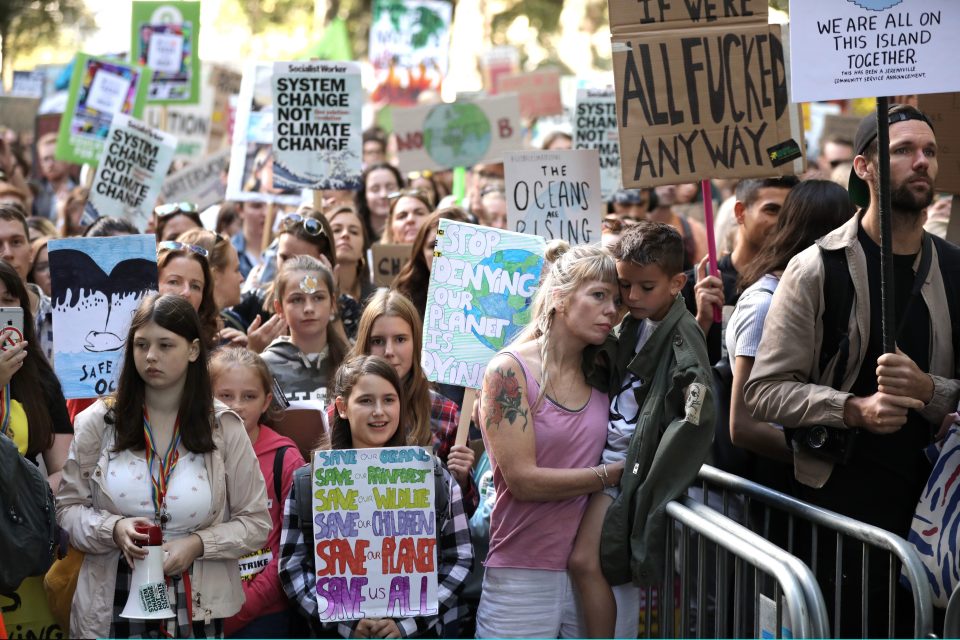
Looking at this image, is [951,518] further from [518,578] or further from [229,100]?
[229,100]

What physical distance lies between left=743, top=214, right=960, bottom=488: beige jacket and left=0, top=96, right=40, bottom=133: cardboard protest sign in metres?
11.3

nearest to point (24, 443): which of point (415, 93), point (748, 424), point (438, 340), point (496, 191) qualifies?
point (438, 340)

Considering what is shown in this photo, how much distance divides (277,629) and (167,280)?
2.01m

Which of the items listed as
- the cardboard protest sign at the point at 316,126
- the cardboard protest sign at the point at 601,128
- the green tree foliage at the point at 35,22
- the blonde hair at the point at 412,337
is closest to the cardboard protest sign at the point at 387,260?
the cardboard protest sign at the point at 316,126

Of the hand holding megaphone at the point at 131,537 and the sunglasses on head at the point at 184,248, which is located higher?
the sunglasses on head at the point at 184,248

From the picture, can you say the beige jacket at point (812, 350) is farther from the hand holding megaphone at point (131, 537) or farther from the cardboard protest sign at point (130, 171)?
the cardboard protest sign at point (130, 171)

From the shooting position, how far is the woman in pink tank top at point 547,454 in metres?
4.77

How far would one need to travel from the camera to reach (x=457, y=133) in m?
10.4

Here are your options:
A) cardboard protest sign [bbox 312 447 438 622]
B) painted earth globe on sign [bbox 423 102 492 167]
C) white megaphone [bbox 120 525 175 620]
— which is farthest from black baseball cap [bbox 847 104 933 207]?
painted earth globe on sign [bbox 423 102 492 167]

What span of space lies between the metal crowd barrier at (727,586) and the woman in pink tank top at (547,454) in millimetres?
356

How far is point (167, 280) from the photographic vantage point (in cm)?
625

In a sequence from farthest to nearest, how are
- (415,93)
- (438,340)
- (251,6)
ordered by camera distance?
(251,6), (415,93), (438,340)

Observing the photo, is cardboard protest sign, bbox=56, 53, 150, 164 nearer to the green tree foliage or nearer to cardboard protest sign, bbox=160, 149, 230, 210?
cardboard protest sign, bbox=160, 149, 230, 210

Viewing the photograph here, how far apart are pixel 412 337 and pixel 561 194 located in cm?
155
